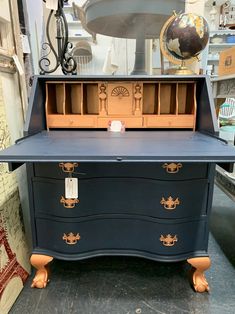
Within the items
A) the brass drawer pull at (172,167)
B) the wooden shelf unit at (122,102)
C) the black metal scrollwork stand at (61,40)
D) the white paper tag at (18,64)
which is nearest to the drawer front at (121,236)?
the brass drawer pull at (172,167)

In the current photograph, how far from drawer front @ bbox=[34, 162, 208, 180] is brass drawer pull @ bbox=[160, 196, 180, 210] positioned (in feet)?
0.32

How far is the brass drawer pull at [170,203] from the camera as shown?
1073mm

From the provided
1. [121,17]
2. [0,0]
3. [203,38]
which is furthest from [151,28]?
[0,0]

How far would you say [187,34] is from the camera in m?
1.23

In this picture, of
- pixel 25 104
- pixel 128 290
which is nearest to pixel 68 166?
pixel 25 104

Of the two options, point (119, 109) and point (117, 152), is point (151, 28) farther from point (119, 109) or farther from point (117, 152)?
point (117, 152)

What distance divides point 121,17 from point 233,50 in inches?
58.5

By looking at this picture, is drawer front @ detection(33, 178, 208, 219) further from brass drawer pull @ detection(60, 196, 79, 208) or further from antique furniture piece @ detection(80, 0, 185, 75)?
antique furniture piece @ detection(80, 0, 185, 75)

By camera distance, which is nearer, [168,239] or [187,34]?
[168,239]

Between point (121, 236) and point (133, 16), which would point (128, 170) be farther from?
point (133, 16)

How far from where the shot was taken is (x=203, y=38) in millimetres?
1266

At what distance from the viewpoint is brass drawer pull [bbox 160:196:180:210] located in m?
1.07

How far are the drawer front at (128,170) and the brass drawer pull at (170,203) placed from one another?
0.10 meters

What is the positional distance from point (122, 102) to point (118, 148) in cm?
51
